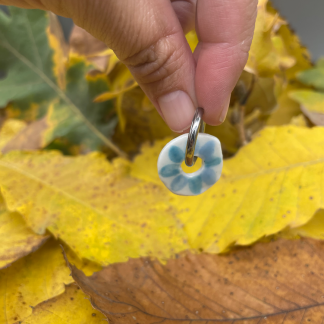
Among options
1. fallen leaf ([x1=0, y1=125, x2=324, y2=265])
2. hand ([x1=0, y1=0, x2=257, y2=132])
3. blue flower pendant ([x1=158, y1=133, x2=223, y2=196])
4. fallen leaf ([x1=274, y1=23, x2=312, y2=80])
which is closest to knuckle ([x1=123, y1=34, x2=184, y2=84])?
hand ([x1=0, y1=0, x2=257, y2=132])

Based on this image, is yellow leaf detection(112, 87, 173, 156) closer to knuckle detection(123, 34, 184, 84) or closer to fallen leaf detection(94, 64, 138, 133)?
fallen leaf detection(94, 64, 138, 133)

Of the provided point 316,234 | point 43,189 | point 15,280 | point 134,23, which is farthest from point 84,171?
point 316,234

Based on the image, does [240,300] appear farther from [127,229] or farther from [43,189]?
[43,189]

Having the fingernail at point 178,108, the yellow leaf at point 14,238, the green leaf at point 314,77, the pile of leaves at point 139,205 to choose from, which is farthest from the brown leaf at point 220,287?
the green leaf at point 314,77

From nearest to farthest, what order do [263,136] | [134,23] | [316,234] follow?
[134,23] → [316,234] → [263,136]

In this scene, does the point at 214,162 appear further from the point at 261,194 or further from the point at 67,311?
the point at 67,311
